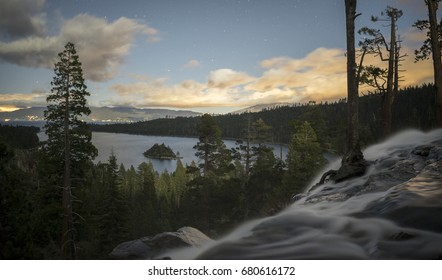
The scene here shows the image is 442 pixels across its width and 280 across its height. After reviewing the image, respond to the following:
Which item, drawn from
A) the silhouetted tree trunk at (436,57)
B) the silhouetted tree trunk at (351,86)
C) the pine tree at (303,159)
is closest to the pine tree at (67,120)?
the silhouetted tree trunk at (351,86)

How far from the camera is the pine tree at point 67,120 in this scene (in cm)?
1104

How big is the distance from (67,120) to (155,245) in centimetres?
732

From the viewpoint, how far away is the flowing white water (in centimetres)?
402

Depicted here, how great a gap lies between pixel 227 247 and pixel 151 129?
21.5m

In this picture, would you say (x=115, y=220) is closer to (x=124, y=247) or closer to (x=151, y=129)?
(x=151, y=129)

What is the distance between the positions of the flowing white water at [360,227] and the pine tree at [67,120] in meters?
7.10

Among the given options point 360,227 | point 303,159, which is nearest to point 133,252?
point 360,227

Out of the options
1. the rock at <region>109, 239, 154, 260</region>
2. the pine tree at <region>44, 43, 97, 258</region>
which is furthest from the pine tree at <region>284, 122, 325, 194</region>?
the rock at <region>109, 239, 154, 260</region>

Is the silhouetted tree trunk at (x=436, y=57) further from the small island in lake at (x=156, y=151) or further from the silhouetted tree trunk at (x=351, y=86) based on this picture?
the small island in lake at (x=156, y=151)

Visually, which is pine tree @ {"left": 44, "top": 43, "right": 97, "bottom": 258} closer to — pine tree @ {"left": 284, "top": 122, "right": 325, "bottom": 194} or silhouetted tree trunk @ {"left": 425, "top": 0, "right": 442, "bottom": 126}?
pine tree @ {"left": 284, "top": 122, "right": 325, "bottom": 194}

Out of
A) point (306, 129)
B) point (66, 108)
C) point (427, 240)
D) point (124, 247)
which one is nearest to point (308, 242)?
point (427, 240)

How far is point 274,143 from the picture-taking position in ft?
87.1

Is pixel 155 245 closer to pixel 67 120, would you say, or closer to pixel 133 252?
pixel 133 252
